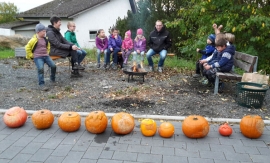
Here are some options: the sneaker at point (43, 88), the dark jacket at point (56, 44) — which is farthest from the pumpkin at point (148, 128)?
the dark jacket at point (56, 44)

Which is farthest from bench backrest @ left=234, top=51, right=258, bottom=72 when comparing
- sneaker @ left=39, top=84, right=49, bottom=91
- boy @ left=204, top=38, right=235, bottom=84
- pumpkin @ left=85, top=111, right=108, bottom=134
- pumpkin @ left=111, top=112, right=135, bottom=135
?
sneaker @ left=39, top=84, right=49, bottom=91

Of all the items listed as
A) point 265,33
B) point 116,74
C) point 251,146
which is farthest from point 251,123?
point 116,74

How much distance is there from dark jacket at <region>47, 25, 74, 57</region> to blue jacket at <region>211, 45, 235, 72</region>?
165 inches

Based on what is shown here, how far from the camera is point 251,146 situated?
3.58 metres

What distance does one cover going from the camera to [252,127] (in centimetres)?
374

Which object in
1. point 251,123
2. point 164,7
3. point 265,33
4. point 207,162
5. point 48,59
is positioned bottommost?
point 207,162

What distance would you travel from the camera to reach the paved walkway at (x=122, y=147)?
3205 mm

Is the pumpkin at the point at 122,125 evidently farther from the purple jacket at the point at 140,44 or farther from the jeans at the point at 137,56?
the purple jacket at the point at 140,44

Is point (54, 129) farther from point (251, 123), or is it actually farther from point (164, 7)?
point (164, 7)

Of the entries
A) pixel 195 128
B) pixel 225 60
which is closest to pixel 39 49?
pixel 195 128

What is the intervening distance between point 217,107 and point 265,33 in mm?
3202

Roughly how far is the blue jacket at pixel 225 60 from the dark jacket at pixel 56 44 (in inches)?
165

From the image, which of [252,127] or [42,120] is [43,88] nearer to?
[42,120]

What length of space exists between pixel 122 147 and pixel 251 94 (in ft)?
9.73
